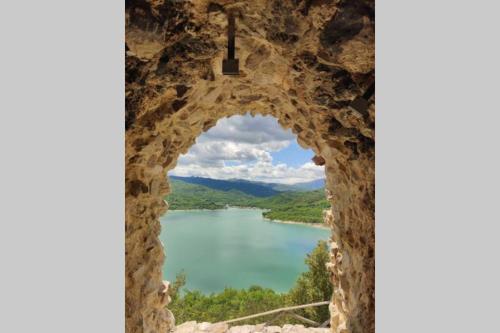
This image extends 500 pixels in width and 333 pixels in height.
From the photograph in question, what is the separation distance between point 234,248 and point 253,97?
1014 inches

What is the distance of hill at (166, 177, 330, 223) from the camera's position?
2281 cm

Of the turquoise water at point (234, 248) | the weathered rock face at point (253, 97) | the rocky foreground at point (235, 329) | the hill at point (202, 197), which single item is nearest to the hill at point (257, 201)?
the hill at point (202, 197)

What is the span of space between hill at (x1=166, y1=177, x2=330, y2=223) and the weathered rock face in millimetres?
17730

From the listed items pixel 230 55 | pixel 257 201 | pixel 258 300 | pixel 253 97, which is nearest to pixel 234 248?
pixel 257 201

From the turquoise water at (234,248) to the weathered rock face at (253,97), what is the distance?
1777cm

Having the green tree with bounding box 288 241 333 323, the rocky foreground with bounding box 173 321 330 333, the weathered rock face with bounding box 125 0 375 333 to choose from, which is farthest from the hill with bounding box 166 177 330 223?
the weathered rock face with bounding box 125 0 375 333

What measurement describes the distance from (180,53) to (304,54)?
859 mm

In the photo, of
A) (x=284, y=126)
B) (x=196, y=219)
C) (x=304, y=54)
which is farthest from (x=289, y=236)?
(x=304, y=54)

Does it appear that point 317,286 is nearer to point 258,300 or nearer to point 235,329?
point 258,300

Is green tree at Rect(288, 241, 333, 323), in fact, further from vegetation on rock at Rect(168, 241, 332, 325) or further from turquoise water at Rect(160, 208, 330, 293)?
turquoise water at Rect(160, 208, 330, 293)

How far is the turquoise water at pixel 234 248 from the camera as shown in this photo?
22.8 m

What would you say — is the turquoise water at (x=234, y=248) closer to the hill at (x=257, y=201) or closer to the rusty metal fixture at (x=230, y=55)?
the hill at (x=257, y=201)

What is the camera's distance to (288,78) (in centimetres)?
254

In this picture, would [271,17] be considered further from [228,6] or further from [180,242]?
[180,242]
